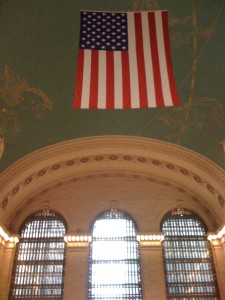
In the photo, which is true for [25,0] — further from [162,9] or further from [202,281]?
[202,281]

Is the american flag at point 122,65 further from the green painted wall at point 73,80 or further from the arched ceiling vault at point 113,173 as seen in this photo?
the arched ceiling vault at point 113,173

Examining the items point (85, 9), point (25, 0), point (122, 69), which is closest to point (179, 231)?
point (122, 69)

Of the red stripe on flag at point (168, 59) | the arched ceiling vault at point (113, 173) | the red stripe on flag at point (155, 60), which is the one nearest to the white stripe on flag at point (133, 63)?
the red stripe on flag at point (155, 60)

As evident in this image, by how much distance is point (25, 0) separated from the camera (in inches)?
522

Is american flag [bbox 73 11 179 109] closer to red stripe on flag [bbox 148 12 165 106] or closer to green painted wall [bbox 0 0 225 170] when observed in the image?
red stripe on flag [bbox 148 12 165 106]

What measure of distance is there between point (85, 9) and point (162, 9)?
2.86 meters

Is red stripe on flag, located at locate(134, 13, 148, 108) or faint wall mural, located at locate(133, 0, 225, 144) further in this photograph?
faint wall mural, located at locate(133, 0, 225, 144)

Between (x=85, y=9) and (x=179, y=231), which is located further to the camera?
(x=179, y=231)

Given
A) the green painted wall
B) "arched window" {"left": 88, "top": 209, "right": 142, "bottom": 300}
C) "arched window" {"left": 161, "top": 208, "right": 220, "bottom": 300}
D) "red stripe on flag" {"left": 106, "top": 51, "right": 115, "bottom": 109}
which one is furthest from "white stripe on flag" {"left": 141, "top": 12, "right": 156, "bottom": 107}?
"arched window" {"left": 161, "top": 208, "right": 220, "bottom": 300}

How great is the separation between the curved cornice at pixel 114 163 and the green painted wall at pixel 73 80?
47 cm

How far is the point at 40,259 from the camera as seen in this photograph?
18.5 meters

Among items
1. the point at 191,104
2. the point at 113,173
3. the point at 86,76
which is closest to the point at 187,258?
the point at 113,173

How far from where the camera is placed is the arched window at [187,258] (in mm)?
17453

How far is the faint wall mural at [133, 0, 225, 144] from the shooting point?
13664 mm
